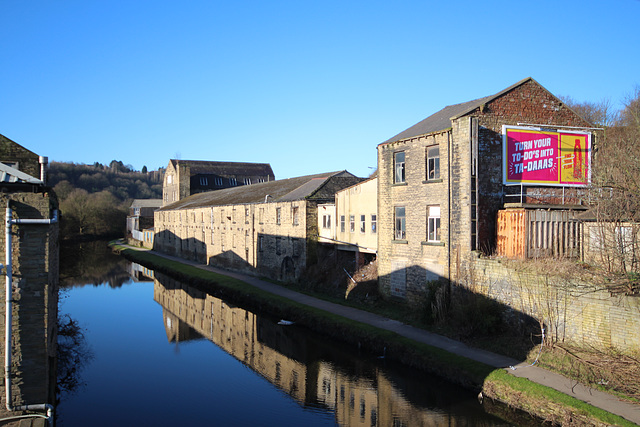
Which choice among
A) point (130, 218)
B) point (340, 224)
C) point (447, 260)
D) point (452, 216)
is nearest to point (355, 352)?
point (447, 260)

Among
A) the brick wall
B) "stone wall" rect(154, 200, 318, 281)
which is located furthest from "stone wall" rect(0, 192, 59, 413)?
"stone wall" rect(154, 200, 318, 281)

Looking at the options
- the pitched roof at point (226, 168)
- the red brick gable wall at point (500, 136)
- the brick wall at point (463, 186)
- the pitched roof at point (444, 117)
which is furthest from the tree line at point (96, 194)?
the red brick gable wall at point (500, 136)

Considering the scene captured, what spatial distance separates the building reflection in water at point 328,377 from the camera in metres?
11.7

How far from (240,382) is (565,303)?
30.6ft

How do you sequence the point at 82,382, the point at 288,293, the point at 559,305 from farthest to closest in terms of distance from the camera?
the point at 288,293
the point at 82,382
the point at 559,305

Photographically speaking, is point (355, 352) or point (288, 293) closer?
point (355, 352)

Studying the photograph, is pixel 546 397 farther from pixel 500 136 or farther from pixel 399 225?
pixel 399 225

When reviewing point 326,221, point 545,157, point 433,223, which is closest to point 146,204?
point 326,221

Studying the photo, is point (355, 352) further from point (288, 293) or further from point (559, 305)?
point (288, 293)

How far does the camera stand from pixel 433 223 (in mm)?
17953

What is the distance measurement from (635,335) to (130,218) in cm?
6648

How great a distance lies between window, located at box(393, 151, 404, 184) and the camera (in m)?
19.6

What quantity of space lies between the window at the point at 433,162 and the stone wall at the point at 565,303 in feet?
12.2

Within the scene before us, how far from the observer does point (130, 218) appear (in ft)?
225
